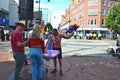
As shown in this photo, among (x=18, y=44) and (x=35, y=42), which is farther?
(x=35, y=42)

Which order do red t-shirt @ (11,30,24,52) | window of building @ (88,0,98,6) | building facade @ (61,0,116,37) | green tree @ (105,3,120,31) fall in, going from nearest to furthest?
red t-shirt @ (11,30,24,52) → green tree @ (105,3,120,31) → building facade @ (61,0,116,37) → window of building @ (88,0,98,6)

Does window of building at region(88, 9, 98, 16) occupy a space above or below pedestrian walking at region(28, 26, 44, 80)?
above

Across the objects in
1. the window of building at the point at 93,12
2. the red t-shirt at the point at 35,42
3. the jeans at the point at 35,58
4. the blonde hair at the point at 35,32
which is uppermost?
the window of building at the point at 93,12

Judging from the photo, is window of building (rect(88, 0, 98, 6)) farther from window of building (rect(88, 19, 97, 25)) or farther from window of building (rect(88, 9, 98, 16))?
window of building (rect(88, 19, 97, 25))

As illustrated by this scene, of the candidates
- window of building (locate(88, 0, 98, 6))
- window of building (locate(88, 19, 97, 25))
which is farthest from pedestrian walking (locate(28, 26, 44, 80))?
window of building (locate(88, 0, 98, 6))

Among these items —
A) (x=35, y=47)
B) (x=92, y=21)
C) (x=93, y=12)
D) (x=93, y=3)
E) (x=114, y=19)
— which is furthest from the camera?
(x=93, y=3)

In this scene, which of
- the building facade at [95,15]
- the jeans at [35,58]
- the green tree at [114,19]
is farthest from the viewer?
the building facade at [95,15]

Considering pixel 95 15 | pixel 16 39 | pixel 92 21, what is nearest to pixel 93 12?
pixel 95 15

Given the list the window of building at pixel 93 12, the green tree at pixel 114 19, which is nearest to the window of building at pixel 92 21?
the window of building at pixel 93 12

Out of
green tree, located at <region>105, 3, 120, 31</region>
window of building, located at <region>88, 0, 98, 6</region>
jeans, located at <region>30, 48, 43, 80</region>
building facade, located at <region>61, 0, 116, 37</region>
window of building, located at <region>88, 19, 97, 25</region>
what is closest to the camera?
jeans, located at <region>30, 48, 43, 80</region>

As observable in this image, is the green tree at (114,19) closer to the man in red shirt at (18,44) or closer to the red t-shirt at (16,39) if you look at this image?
the man in red shirt at (18,44)

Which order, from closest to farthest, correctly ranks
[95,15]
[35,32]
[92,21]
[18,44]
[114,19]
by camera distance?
[18,44]
[35,32]
[114,19]
[95,15]
[92,21]

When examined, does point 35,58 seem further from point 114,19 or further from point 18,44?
point 114,19

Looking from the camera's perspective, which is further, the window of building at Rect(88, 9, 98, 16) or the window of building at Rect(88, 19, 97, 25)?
the window of building at Rect(88, 9, 98, 16)
